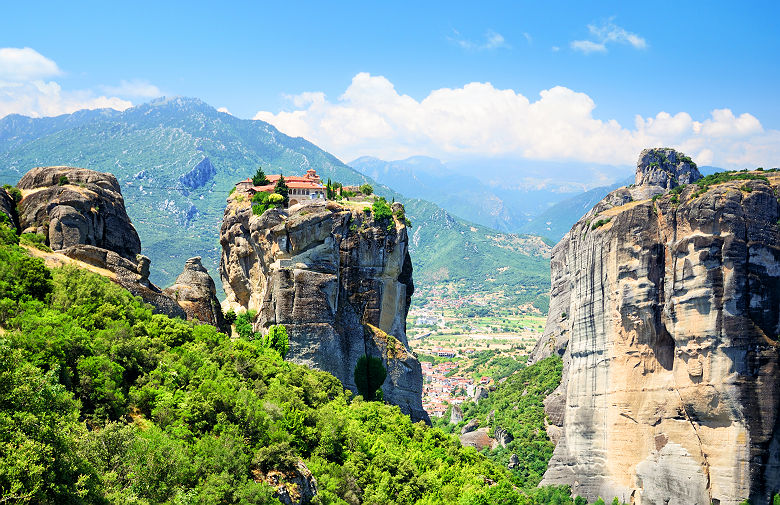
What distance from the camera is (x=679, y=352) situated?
47.8 m

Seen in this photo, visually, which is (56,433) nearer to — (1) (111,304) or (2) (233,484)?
(2) (233,484)

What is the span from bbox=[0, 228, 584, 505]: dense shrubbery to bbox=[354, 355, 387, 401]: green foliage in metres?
9.64

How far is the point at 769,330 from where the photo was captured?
45.5 m

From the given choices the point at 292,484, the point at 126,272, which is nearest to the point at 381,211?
the point at 126,272

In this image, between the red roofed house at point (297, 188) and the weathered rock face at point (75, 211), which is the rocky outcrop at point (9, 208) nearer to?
the weathered rock face at point (75, 211)

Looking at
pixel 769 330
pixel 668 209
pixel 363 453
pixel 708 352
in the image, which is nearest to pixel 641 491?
pixel 708 352

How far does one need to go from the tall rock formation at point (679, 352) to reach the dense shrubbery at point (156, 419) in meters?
21.0

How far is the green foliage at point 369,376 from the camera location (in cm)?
4425

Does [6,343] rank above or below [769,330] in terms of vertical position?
below

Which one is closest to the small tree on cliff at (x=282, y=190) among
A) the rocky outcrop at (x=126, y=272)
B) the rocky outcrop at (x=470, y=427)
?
the rocky outcrop at (x=126, y=272)

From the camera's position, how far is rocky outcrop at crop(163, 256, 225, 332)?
36.1 m

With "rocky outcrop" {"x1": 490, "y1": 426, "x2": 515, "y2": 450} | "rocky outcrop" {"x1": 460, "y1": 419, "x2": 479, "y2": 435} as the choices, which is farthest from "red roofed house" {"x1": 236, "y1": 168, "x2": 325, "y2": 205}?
"rocky outcrop" {"x1": 460, "y1": 419, "x2": 479, "y2": 435}

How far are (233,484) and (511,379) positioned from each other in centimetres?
6890

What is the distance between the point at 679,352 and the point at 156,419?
40.2 m
